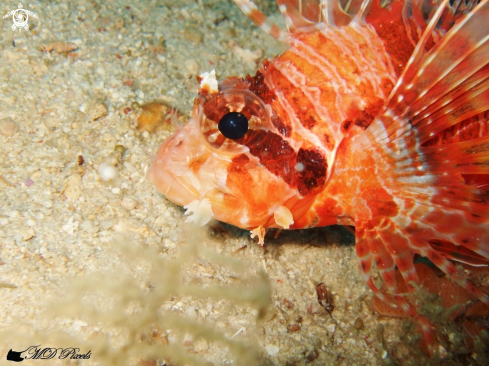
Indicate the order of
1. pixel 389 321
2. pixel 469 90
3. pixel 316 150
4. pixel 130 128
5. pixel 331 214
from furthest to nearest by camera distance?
pixel 130 128, pixel 389 321, pixel 331 214, pixel 316 150, pixel 469 90

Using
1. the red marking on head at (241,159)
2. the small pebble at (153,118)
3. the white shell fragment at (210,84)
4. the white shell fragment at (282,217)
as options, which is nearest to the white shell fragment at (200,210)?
the red marking on head at (241,159)

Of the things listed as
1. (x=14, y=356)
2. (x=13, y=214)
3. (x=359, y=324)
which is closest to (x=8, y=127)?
(x=13, y=214)

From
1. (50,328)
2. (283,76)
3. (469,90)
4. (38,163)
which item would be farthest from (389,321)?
(38,163)

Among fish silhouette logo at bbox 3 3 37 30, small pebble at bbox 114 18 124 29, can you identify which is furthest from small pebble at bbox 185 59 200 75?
fish silhouette logo at bbox 3 3 37 30

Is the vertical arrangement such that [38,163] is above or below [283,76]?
below

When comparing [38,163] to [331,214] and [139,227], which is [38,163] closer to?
[139,227]

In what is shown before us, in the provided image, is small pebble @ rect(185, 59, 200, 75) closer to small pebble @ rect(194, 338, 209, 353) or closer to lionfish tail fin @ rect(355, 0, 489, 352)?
lionfish tail fin @ rect(355, 0, 489, 352)
